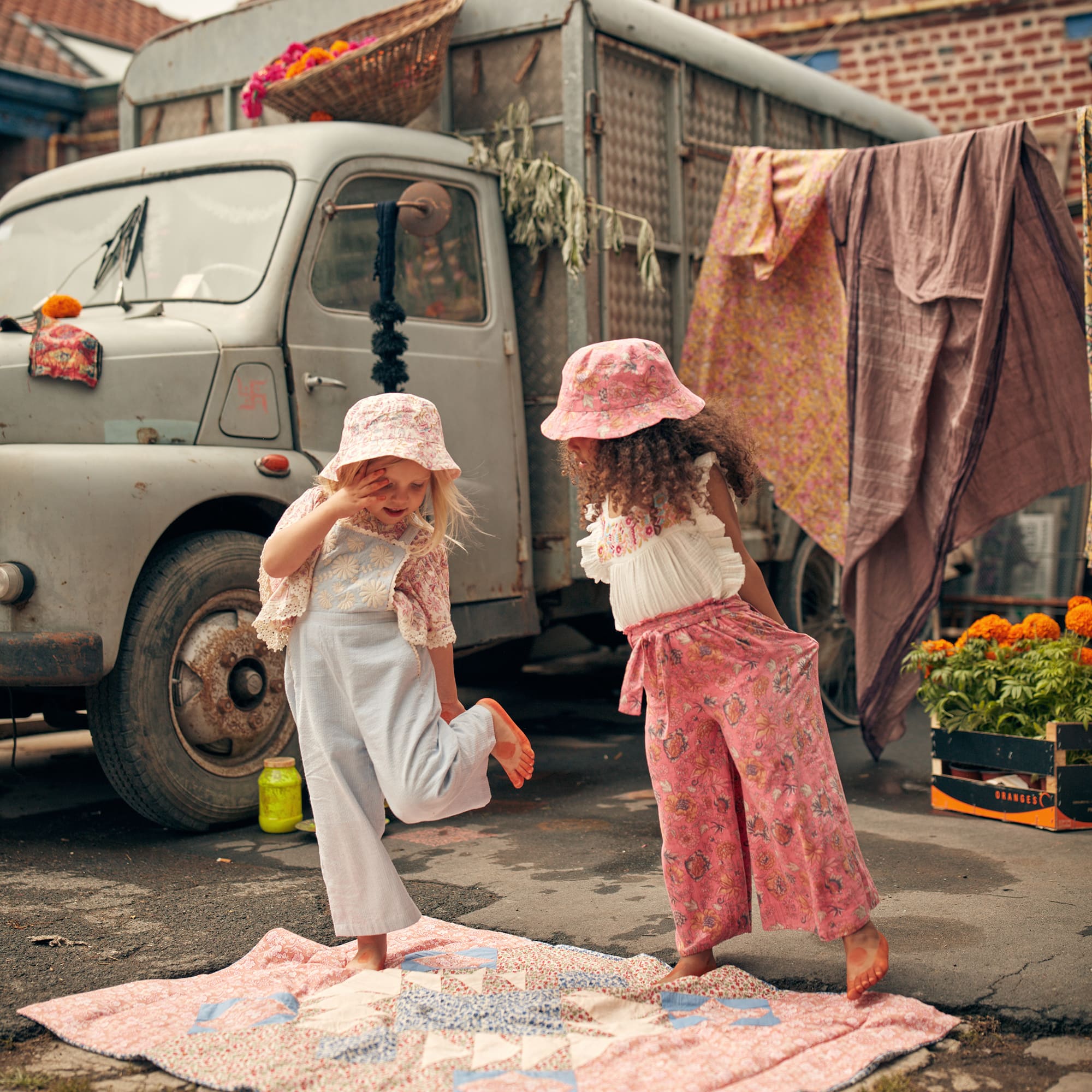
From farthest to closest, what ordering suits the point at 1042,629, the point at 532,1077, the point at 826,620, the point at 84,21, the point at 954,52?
1. the point at 84,21
2. the point at 954,52
3. the point at 826,620
4. the point at 1042,629
5. the point at 532,1077

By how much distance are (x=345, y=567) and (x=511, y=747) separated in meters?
0.57

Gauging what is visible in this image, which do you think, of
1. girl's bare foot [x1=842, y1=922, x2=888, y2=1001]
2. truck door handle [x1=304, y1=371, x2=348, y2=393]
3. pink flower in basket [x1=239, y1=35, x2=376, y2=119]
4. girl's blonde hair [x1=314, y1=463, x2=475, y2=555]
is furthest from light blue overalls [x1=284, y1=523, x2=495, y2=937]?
pink flower in basket [x1=239, y1=35, x2=376, y2=119]

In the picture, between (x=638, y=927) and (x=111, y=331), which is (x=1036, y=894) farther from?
(x=111, y=331)

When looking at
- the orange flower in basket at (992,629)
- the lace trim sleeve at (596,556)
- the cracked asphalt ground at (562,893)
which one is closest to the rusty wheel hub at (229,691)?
the cracked asphalt ground at (562,893)

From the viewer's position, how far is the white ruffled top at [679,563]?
3.05 meters

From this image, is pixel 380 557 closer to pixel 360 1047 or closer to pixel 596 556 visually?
pixel 596 556

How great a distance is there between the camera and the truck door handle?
16.3 feet

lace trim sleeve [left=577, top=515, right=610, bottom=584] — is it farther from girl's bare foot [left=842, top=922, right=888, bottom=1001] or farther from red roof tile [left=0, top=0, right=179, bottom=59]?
red roof tile [left=0, top=0, right=179, bottom=59]

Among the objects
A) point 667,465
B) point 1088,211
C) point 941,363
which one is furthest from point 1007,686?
point 667,465

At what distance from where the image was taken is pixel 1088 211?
4.22 meters

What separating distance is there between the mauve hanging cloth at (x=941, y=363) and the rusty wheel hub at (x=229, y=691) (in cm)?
224

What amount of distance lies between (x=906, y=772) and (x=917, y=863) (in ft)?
4.84

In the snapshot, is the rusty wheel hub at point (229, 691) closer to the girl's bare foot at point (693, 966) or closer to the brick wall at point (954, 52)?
the girl's bare foot at point (693, 966)

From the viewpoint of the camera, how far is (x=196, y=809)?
14.8 feet
